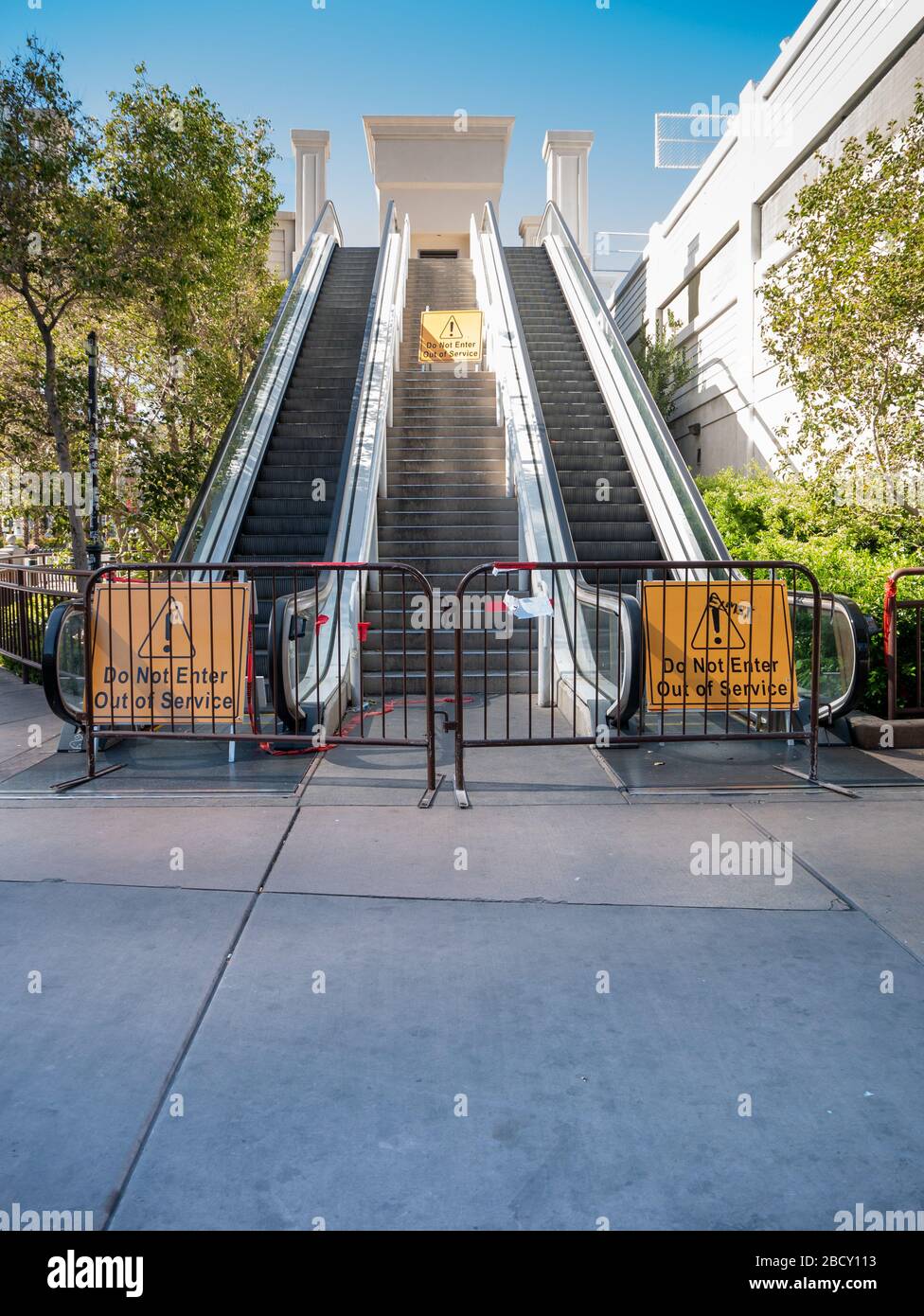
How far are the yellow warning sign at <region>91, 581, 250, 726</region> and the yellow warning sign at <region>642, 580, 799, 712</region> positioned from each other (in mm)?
2702

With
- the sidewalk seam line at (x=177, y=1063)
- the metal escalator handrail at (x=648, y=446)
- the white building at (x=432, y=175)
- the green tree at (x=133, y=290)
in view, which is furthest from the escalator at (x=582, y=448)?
the white building at (x=432, y=175)

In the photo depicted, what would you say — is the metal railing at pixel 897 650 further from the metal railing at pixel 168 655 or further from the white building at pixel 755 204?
the white building at pixel 755 204

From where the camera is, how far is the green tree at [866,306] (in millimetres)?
8727

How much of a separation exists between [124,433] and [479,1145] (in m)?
12.2

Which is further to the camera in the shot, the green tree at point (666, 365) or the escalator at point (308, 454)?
the green tree at point (666, 365)

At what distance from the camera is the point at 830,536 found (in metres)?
10.5

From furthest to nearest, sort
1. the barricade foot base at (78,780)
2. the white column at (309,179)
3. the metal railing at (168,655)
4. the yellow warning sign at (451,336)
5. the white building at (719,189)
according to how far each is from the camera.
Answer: the white column at (309,179) → the yellow warning sign at (451,336) → the white building at (719,189) → the metal railing at (168,655) → the barricade foot base at (78,780)

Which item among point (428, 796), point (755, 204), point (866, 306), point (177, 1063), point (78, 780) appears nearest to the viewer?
point (177, 1063)

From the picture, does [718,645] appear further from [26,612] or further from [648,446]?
[26,612]

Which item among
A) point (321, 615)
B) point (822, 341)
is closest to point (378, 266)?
point (822, 341)

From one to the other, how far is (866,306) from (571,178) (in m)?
20.3

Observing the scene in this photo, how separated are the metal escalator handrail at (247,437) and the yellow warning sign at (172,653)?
4049 mm

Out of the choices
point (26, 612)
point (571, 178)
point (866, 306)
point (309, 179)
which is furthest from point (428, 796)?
point (309, 179)

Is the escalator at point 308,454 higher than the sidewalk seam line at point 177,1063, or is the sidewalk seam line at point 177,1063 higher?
the escalator at point 308,454
